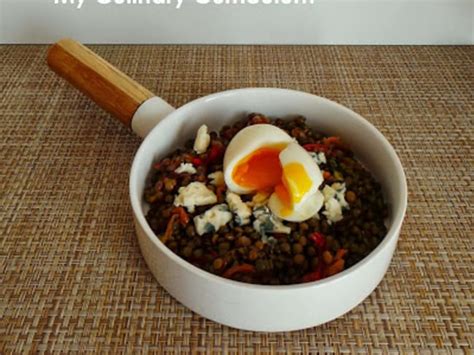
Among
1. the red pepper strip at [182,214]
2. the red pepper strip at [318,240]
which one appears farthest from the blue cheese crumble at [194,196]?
the red pepper strip at [318,240]

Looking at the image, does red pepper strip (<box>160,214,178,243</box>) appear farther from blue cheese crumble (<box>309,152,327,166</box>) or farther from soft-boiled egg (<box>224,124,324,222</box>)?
blue cheese crumble (<box>309,152,327,166</box>)

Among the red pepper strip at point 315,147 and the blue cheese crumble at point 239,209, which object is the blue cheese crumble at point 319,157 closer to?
the red pepper strip at point 315,147

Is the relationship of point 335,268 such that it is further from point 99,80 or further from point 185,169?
point 99,80

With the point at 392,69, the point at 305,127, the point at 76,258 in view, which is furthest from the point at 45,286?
the point at 392,69

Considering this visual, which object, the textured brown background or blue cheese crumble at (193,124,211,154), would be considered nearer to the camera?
the textured brown background

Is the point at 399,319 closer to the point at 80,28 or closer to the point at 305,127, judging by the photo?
the point at 305,127

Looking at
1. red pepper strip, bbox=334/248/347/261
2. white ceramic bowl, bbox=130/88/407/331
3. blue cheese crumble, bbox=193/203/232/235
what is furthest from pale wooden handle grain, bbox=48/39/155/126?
red pepper strip, bbox=334/248/347/261

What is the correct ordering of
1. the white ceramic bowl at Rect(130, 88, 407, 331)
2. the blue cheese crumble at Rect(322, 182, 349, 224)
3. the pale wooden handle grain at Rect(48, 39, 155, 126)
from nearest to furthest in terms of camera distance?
1. the white ceramic bowl at Rect(130, 88, 407, 331)
2. the blue cheese crumble at Rect(322, 182, 349, 224)
3. the pale wooden handle grain at Rect(48, 39, 155, 126)
